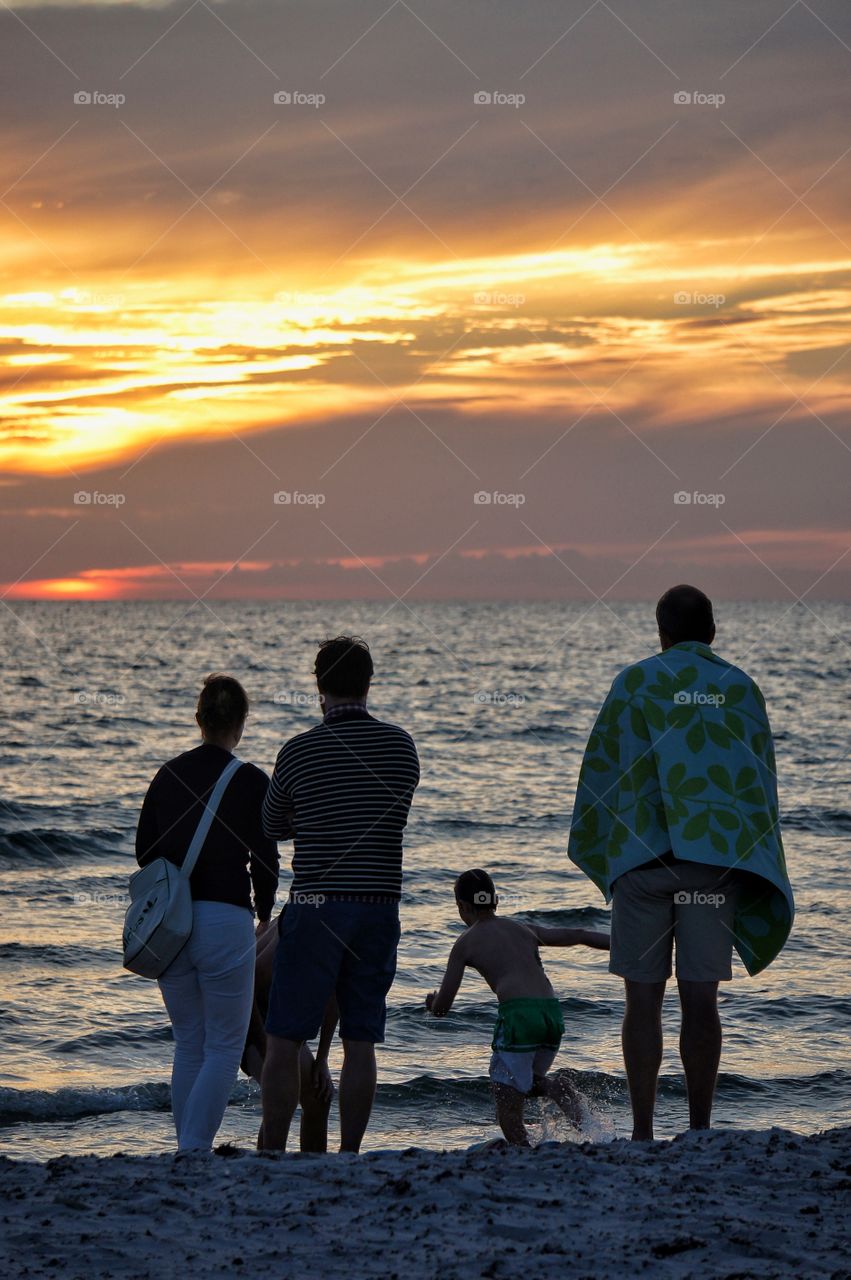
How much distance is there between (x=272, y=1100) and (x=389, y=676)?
141 feet

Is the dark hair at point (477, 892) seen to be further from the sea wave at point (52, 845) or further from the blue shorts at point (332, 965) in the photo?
the sea wave at point (52, 845)

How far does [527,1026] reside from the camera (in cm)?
495

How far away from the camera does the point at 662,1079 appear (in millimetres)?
7293

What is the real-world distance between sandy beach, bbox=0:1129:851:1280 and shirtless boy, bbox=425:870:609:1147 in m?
0.77

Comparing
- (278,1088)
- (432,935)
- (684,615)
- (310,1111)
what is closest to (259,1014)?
(310,1111)

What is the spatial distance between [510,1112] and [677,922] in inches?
45.1

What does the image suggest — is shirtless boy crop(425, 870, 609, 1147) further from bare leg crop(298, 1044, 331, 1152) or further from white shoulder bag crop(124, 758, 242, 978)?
white shoulder bag crop(124, 758, 242, 978)

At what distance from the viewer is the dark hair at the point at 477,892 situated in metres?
5.00

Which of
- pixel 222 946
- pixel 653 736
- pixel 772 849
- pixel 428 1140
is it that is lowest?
pixel 428 1140

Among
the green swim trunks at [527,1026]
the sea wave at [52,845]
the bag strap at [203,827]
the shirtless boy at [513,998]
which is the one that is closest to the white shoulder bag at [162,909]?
the bag strap at [203,827]

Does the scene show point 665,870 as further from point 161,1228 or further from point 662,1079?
point 662,1079

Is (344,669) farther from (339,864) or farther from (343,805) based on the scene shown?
(339,864)

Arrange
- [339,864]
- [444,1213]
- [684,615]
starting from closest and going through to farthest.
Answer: [444,1213] < [339,864] < [684,615]

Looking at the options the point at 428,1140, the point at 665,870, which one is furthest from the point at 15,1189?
the point at 428,1140
